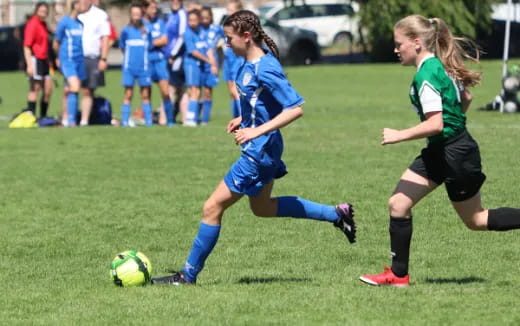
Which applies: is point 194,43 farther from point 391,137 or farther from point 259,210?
point 391,137

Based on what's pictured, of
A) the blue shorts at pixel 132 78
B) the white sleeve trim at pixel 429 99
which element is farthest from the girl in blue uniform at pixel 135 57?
the white sleeve trim at pixel 429 99

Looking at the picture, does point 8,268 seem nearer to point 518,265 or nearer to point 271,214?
point 271,214

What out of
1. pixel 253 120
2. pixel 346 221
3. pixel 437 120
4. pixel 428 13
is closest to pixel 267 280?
pixel 346 221

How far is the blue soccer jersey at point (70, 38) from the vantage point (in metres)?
17.1

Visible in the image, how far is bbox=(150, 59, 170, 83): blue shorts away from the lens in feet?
58.2

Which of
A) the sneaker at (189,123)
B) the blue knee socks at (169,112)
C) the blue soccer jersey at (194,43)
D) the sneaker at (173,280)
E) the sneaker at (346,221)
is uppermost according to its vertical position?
the sneaker at (346,221)

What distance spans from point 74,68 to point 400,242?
11.5 meters

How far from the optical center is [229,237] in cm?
872

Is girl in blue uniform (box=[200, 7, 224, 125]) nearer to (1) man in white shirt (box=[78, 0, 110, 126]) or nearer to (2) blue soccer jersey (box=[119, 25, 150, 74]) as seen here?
(2) blue soccer jersey (box=[119, 25, 150, 74])

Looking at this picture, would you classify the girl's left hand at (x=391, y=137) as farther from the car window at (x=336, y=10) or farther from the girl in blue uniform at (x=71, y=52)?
→ the car window at (x=336, y=10)

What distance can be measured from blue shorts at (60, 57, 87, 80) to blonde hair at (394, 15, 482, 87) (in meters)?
11.5

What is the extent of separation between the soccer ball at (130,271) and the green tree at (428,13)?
30393mm

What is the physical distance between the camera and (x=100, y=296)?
6.54 m

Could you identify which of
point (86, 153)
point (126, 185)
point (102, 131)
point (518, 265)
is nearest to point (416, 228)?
point (518, 265)
